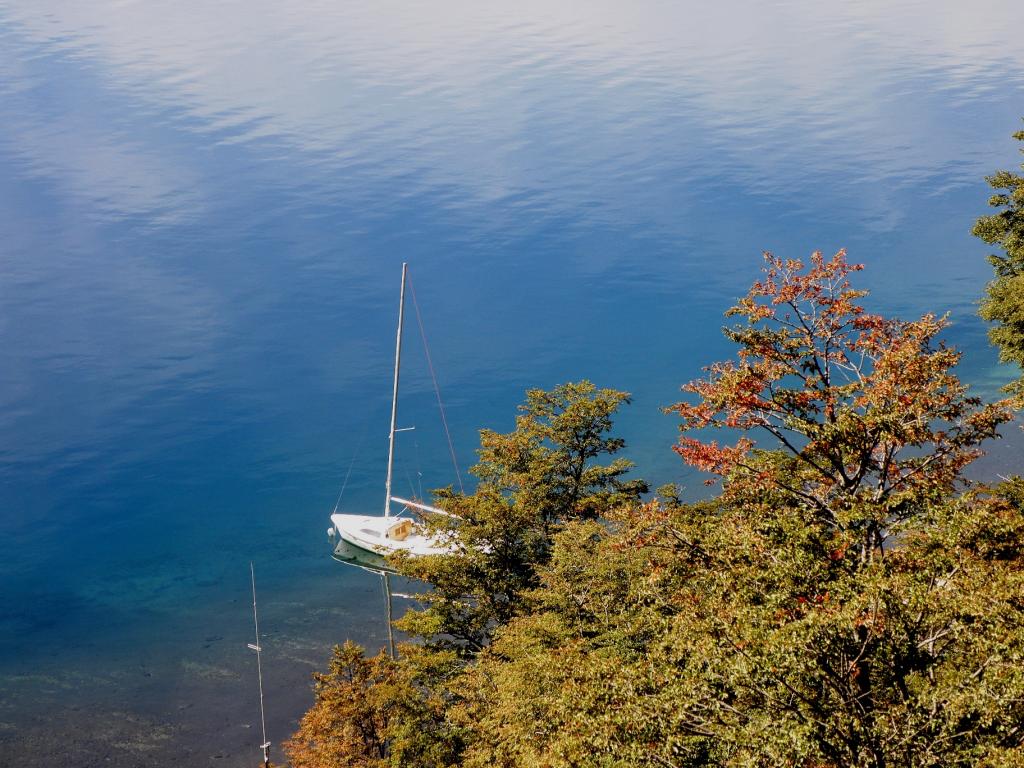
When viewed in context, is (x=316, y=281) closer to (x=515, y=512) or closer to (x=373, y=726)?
(x=515, y=512)

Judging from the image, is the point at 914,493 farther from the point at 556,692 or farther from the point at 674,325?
the point at 674,325

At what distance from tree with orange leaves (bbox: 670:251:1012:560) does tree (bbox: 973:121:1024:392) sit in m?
13.5

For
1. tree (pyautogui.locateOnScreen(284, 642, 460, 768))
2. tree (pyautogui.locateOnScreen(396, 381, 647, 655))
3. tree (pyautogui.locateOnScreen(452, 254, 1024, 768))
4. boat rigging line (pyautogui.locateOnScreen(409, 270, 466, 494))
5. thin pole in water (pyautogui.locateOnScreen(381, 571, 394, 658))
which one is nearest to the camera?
tree (pyautogui.locateOnScreen(452, 254, 1024, 768))

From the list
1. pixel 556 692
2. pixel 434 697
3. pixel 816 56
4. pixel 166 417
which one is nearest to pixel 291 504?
pixel 166 417

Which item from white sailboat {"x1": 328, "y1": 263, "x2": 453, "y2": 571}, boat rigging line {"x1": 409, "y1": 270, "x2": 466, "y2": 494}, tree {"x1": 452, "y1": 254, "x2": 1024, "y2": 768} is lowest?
tree {"x1": 452, "y1": 254, "x2": 1024, "y2": 768}

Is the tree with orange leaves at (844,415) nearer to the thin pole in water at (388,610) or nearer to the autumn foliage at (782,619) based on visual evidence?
the autumn foliage at (782,619)

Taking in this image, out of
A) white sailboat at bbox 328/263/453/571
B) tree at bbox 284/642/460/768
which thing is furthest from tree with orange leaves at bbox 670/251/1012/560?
white sailboat at bbox 328/263/453/571

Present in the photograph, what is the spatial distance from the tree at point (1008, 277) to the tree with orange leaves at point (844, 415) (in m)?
13.5

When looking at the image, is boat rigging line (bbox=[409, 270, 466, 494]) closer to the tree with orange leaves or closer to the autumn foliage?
the autumn foliage

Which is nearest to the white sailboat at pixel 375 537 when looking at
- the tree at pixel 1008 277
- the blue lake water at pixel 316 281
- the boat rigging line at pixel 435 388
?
the blue lake water at pixel 316 281

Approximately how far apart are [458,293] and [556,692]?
74599 millimetres

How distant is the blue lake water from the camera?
178 ft

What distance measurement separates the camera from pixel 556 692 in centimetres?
2327

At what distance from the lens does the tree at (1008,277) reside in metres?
34.9
